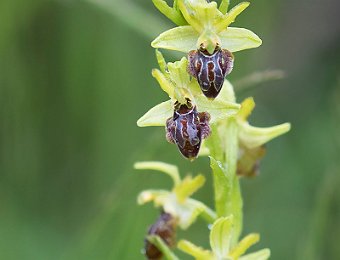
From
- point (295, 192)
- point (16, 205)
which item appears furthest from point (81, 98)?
point (295, 192)

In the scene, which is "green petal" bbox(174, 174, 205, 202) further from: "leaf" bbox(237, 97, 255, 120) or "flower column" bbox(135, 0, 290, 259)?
"leaf" bbox(237, 97, 255, 120)

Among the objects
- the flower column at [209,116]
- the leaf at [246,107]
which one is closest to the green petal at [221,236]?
the flower column at [209,116]

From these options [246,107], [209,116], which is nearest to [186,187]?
Result: [246,107]

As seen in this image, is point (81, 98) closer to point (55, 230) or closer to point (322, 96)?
point (55, 230)

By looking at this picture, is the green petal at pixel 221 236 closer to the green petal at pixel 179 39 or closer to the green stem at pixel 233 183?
the green stem at pixel 233 183

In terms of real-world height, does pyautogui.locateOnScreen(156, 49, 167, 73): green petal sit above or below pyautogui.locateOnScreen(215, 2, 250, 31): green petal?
below

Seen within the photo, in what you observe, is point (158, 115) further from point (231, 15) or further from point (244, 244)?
point (244, 244)

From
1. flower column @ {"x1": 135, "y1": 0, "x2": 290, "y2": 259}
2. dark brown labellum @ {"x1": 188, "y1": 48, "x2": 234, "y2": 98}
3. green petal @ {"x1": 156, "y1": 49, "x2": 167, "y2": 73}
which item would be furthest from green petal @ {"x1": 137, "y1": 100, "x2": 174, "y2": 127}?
dark brown labellum @ {"x1": 188, "y1": 48, "x2": 234, "y2": 98}
